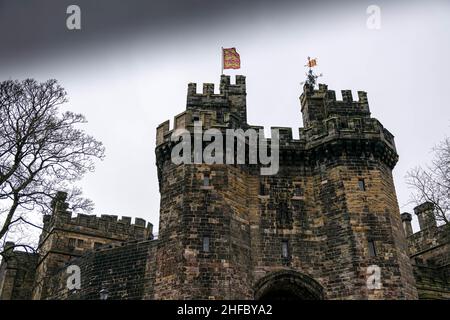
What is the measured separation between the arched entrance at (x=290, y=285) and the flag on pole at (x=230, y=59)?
421 inches

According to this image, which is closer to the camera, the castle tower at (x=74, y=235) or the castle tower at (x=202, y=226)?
the castle tower at (x=202, y=226)

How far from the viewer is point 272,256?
18203mm

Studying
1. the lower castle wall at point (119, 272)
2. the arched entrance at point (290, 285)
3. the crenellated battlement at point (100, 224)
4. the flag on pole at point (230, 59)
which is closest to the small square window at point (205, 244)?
the arched entrance at point (290, 285)

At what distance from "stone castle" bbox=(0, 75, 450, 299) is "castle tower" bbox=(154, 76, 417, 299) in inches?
1.7

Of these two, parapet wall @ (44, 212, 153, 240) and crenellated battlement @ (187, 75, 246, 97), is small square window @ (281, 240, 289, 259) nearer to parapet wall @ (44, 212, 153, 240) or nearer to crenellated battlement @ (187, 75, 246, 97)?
crenellated battlement @ (187, 75, 246, 97)

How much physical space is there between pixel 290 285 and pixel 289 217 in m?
2.77

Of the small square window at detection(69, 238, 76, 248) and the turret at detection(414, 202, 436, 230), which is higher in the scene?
the turret at detection(414, 202, 436, 230)

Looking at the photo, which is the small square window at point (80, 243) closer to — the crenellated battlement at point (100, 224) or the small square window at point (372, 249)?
the crenellated battlement at point (100, 224)

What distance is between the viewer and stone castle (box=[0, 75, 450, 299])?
1688 cm

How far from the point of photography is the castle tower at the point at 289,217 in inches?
662

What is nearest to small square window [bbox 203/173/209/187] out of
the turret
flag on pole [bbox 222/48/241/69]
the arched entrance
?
the arched entrance

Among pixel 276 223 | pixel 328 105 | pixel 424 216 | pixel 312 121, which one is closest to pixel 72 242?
pixel 276 223

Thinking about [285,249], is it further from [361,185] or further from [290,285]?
[361,185]

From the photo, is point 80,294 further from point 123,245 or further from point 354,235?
point 354,235
